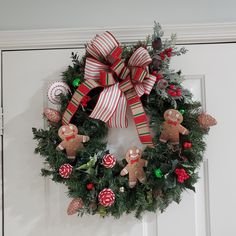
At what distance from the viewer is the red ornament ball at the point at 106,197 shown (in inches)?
41.8

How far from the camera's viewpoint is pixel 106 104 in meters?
1.09

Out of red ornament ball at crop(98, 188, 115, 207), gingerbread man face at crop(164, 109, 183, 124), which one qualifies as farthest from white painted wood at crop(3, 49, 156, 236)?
gingerbread man face at crop(164, 109, 183, 124)

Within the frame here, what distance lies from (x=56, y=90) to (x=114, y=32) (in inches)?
13.4

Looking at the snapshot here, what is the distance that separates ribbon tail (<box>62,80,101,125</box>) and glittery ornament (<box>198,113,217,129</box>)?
1.35ft

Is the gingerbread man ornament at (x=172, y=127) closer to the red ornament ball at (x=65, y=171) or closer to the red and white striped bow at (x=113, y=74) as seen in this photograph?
the red and white striped bow at (x=113, y=74)

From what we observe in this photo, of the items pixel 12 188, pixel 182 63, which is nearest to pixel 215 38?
pixel 182 63

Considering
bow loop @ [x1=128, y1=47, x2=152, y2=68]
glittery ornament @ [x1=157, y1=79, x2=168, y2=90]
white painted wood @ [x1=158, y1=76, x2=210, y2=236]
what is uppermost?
bow loop @ [x1=128, y1=47, x2=152, y2=68]

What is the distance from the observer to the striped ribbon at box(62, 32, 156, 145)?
1092 mm

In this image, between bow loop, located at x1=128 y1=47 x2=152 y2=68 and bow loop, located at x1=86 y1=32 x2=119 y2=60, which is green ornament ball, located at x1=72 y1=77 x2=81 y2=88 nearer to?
bow loop, located at x1=86 y1=32 x2=119 y2=60

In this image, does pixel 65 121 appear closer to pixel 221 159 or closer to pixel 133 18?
pixel 133 18

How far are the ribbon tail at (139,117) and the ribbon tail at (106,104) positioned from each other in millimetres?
54

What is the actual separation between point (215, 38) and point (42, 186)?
0.95 m

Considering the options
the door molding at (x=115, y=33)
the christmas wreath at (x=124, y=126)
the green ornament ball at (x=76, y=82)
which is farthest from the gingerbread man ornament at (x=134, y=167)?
the door molding at (x=115, y=33)

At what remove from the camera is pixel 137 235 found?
1.23 m
